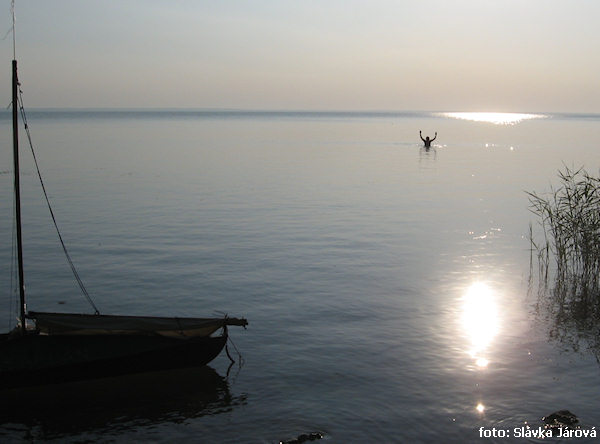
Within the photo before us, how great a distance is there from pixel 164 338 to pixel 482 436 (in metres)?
7.76

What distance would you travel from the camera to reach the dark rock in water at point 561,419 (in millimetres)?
14219

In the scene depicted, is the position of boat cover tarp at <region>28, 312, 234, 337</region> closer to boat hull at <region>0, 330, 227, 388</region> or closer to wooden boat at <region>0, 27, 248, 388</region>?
wooden boat at <region>0, 27, 248, 388</region>

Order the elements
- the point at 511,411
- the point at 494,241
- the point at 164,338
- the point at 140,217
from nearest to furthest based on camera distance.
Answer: the point at 511,411 → the point at 164,338 → the point at 494,241 → the point at 140,217

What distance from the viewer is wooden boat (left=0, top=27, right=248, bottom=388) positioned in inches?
603

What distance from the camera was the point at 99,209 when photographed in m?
40.4

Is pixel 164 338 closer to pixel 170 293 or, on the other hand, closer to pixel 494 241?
pixel 170 293

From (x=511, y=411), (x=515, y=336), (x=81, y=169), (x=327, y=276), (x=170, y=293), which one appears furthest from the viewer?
(x=81, y=169)

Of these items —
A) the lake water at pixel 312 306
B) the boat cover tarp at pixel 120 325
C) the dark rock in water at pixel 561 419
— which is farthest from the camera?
the boat cover tarp at pixel 120 325

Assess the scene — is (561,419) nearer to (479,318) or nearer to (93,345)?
(479,318)

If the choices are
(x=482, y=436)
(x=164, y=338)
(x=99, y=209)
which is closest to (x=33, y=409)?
(x=164, y=338)

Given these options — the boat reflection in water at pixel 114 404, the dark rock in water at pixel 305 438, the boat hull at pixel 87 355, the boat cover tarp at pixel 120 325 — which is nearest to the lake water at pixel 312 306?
the boat reflection in water at pixel 114 404

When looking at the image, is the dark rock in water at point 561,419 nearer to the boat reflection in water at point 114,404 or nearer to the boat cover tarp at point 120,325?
the boat reflection in water at point 114,404

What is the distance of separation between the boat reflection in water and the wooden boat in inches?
11.7

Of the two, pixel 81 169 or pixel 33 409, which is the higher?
pixel 81 169
